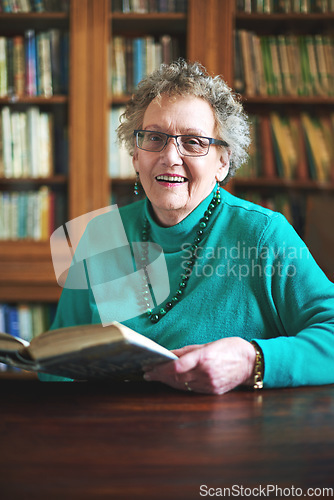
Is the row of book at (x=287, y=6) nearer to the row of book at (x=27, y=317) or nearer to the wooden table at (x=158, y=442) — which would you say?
the row of book at (x=27, y=317)

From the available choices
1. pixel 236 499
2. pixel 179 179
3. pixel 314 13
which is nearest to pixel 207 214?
pixel 179 179

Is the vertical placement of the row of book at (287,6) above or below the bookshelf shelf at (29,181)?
above

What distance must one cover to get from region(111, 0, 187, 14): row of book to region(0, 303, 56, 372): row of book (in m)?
1.34

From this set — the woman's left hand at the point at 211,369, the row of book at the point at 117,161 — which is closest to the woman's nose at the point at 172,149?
the woman's left hand at the point at 211,369

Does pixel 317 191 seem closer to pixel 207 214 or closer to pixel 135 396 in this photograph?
pixel 207 214

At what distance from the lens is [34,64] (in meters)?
2.20

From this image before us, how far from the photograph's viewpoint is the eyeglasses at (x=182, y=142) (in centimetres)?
119

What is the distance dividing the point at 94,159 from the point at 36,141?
0.92ft

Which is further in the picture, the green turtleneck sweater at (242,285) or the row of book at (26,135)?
the row of book at (26,135)

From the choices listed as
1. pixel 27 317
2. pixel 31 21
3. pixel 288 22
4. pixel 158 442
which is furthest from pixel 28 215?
pixel 158 442

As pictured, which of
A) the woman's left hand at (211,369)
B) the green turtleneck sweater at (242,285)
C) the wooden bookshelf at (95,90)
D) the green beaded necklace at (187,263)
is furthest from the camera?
the wooden bookshelf at (95,90)

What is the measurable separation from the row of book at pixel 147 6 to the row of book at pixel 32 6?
0.24 m

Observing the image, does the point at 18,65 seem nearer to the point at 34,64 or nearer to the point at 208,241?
the point at 34,64

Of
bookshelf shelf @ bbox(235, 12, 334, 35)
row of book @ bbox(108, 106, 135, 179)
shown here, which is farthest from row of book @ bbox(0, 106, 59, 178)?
bookshelf shelf @ bbox(235, 12, 334, 35)
